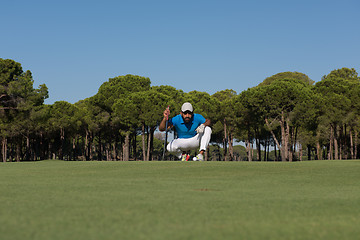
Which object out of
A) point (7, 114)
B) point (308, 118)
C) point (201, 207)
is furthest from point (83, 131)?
point (201, 207)

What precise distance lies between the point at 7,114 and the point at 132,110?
11729 millimetres

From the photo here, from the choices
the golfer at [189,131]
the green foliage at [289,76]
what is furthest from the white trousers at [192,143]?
the green foliage at [289,76]

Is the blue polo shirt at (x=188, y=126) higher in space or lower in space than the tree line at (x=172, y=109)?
lower

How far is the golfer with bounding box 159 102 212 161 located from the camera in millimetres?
18734

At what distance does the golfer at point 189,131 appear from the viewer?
18.7 m

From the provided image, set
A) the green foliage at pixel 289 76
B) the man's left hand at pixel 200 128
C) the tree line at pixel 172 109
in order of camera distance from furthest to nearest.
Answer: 1. the green foliage at pixel 289 76
2. the tree line at pixel 172 109
3. the man's left hand at pixel 200 128

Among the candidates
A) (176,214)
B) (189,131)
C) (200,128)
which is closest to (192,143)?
(189,131)

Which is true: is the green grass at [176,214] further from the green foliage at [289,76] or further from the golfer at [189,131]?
the green foliage at [289,76]

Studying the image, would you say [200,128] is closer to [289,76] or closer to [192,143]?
[192,143]

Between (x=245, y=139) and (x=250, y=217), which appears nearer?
(x=250, y=217)

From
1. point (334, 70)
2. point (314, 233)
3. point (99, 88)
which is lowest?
point (314, 233)

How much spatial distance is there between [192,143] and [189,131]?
23.7 inches

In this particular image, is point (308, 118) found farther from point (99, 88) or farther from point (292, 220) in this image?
point (292, 220)

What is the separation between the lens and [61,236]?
3.79 m
